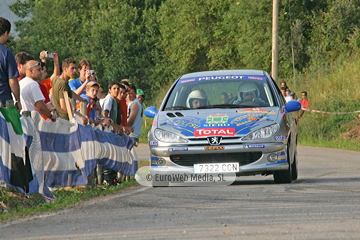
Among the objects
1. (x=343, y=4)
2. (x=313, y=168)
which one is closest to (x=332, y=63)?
(x=343, y=4)

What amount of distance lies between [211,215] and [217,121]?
370 centimetres

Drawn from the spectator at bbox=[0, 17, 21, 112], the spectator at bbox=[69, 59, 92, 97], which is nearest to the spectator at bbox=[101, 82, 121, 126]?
the spectator at bbox=[69, 59, 92, 97]

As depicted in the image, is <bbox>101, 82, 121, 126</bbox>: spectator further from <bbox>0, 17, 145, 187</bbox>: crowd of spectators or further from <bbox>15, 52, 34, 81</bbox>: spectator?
<bbox>15, 52, 34, 81</bbox>: spectator

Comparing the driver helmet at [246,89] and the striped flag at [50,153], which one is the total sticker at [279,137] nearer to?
the driver helmet at [246,89]

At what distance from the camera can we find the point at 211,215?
782 centimetres

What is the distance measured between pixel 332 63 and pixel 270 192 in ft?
97.7

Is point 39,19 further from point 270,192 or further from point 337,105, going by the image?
point 270,192

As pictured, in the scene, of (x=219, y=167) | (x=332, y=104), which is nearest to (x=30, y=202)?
(x=219, y=167)

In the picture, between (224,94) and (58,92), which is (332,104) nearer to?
(224,94)

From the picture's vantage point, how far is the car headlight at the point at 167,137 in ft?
37.3

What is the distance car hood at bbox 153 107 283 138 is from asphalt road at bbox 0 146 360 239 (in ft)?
2.44

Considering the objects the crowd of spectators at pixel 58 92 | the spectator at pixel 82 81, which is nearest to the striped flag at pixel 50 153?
the crowd of spectators at pixel 58 92

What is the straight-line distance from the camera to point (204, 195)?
996 cm

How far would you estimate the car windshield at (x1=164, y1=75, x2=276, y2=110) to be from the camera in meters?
12.3
